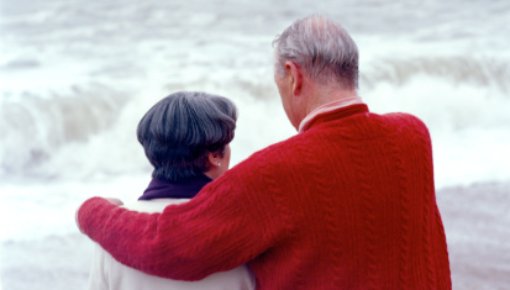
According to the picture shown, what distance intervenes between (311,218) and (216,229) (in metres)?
0.20

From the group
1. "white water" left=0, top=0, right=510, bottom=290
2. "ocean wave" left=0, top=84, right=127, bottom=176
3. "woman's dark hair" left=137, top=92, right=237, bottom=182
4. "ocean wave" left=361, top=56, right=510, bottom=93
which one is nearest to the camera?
"woman's dark hair" left=137, top=92, right=237, bottom=182

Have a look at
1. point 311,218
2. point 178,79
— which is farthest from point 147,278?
point 178,79

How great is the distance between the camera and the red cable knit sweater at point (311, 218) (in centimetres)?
195

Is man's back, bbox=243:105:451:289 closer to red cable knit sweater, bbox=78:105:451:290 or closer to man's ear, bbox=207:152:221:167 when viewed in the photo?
red cable knit sweater, bbox=78:105:451:290

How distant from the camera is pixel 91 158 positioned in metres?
7.72

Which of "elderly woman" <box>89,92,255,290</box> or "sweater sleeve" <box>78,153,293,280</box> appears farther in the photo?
"elderly woman" <box>89,92,255,290</box>

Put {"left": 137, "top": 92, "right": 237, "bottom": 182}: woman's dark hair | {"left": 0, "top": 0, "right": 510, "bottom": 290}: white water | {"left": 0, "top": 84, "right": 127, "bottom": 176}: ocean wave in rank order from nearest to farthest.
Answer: {"left": 137, "top": 92, "right": 237, "bottom": 182}: woman's dark hair → {"left": 0, "top": 0, "right": 510, "bottom": 290}: white water → {"left": 0, "top": 84, "right": 127, "bottom": 176}: ocean wave

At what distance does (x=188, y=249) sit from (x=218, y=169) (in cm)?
25

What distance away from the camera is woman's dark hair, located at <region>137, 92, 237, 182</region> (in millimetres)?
2070

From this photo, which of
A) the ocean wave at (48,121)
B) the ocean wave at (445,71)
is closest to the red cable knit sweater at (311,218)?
the ocean wave at (48,121)

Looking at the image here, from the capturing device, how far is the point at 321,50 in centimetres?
199

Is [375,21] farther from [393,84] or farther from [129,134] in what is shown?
[129,134]

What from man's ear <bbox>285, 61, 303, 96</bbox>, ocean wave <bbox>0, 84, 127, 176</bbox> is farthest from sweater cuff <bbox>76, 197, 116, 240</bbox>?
ocean wave <bbox>0, 84, 127, 176</bbox>

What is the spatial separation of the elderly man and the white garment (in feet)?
0.17
